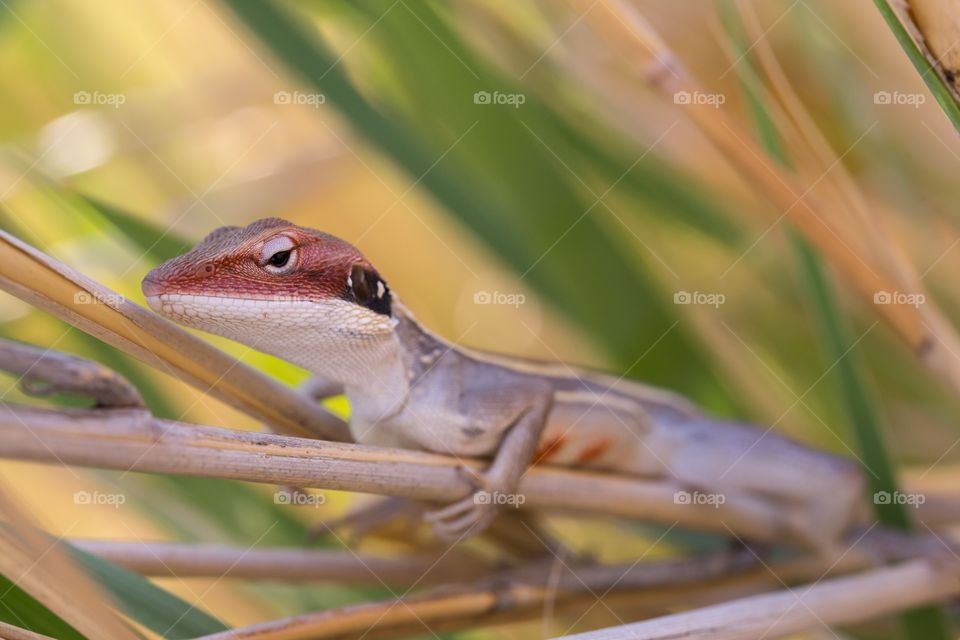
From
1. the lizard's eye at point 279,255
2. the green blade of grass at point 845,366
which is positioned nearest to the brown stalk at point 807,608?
the green blade of grass at point 845,366

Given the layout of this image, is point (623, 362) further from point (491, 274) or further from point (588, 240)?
point (491, 274)

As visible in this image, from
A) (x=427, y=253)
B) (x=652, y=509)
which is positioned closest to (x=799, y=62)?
(x=427, y=253)

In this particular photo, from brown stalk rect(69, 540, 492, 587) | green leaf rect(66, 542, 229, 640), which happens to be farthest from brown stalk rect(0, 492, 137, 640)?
brown stalk rect(69, 540, 492, 587)

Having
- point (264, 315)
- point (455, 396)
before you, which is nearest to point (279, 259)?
point (264, 315)

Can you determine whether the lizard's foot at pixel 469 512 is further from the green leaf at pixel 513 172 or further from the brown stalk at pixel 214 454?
the green leaf at pixel 513 172

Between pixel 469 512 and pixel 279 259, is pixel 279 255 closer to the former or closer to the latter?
pixel 279 259

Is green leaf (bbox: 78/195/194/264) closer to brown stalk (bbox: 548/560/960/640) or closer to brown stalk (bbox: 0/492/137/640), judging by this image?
brown stalk (bbox: 0/492/137/640)
